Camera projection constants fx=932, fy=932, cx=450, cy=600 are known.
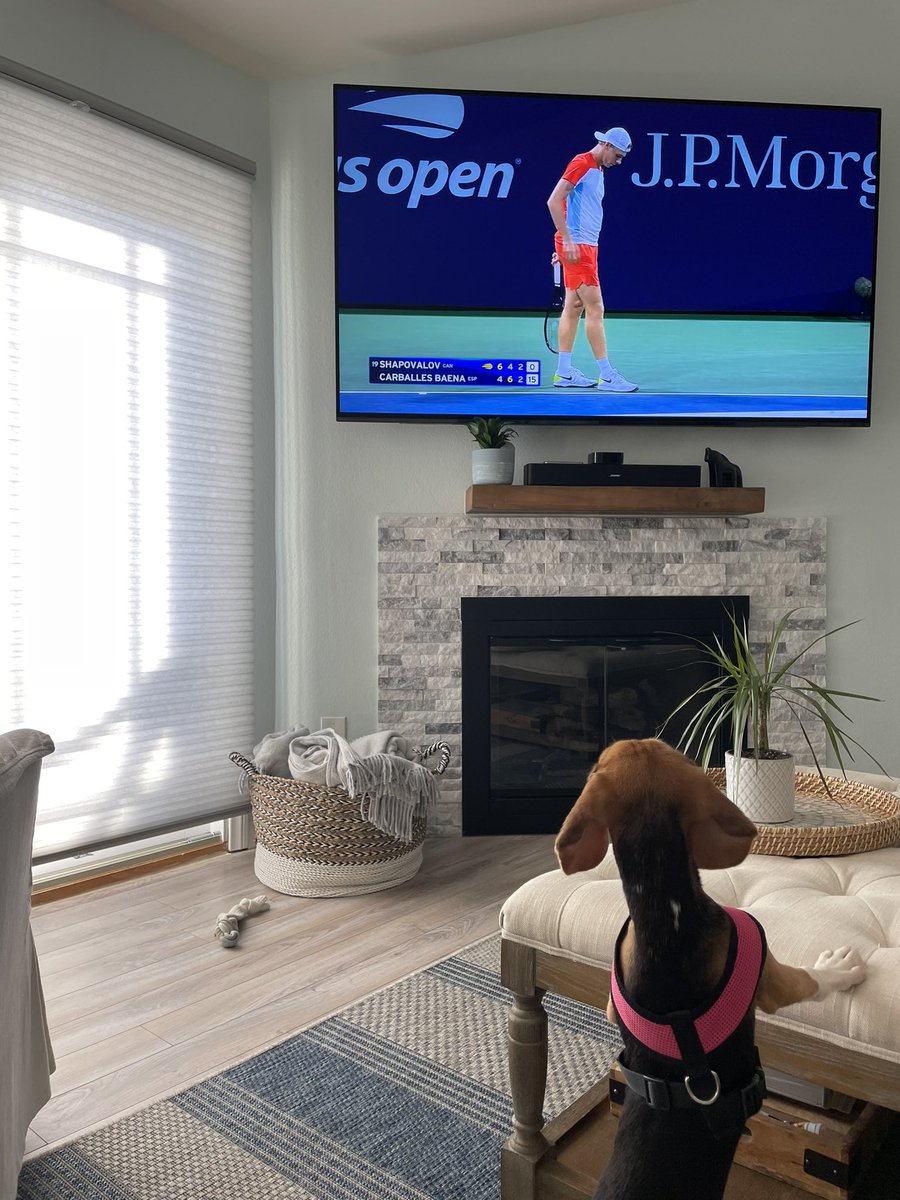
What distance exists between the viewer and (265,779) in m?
2.64

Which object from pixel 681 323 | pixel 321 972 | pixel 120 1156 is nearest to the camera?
pixel 120 1156

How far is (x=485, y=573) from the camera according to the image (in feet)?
10.3

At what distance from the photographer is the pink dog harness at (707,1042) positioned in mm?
865

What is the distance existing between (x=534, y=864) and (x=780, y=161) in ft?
7.78

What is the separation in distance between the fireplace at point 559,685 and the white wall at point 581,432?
1.29 feet

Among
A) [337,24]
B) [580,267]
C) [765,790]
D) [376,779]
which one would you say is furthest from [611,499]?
[337,24]

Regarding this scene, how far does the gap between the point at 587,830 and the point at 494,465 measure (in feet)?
7.19

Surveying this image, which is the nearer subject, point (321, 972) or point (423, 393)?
point (321, 972)

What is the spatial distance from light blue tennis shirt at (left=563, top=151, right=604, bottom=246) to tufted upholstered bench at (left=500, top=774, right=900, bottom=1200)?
222 centimetres

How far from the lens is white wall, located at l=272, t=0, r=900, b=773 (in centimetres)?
313

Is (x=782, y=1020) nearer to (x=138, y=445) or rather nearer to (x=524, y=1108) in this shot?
(x=524, y=1108)

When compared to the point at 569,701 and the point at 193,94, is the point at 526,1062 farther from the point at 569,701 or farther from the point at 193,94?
the point at 193,94

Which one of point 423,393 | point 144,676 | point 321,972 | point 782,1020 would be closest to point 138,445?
point 144,676

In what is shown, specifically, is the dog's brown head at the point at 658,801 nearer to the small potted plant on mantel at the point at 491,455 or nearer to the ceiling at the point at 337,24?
the small potted plant on mantel at the point at 491,455
